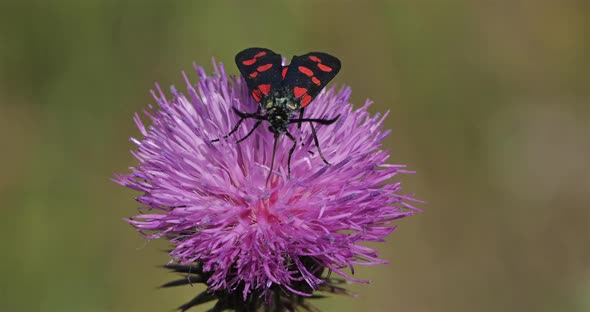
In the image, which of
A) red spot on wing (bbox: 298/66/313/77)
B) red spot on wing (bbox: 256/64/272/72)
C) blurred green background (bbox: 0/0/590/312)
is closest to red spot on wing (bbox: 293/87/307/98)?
red spot on wing (bbox: 298/66/313/77)

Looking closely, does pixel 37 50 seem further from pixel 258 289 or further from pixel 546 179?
pixel 546 179

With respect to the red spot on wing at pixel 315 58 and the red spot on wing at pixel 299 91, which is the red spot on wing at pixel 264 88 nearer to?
the red spot on wing at pixel 299 91

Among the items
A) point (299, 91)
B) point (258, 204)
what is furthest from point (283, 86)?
point (258, 204)

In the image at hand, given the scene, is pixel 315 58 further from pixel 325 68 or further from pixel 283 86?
pixel 283 86

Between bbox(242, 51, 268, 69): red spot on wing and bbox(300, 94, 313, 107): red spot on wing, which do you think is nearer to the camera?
bbox(300, 94, 313, 107): red spot on wing

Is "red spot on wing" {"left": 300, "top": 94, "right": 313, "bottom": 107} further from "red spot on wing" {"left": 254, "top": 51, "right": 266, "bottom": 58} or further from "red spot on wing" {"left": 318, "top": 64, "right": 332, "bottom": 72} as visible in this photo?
"red spot on wing" {"left": 254, "top": 51, "right": 266, "bottom": 58}

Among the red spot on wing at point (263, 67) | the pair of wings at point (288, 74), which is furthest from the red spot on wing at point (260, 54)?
the red spot on wing at point (263, 67)
